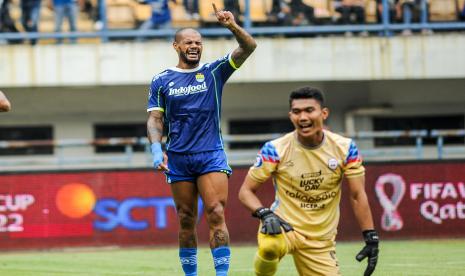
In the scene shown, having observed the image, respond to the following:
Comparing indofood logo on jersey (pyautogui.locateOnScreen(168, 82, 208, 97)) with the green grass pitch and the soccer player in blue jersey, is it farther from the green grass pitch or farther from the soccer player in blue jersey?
the green grass pitch

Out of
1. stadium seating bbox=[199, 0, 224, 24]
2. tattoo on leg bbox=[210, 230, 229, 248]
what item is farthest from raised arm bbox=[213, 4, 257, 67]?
stadium seating bbox=[199, 0, 224, 24]

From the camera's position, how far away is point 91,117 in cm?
2719

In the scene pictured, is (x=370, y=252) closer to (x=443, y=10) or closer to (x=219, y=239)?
(x=219, y=239)

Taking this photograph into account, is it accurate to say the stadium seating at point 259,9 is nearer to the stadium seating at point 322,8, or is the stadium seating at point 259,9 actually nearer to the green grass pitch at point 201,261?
the stadium seating at point 322,8

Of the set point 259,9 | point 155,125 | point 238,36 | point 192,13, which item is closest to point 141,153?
point 192,13

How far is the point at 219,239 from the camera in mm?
11031

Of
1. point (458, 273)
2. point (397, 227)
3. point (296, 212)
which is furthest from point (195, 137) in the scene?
point (397, 227)

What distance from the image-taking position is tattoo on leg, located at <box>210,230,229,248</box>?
36.1 ft

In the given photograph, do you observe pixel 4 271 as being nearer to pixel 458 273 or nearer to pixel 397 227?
pixel 458 273

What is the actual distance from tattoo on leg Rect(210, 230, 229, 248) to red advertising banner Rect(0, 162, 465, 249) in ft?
32.5

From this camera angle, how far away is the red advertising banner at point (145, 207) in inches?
832

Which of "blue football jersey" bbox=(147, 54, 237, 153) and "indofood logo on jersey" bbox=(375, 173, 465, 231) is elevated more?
"blue football jersey" bbox=(147, 54, 237, 153)

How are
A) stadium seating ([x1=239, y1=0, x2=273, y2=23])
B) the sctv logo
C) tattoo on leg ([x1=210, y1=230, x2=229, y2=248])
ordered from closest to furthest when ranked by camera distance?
tattoo on leg ([x1=210, y1=230, x2=229, y2=248]) → the sctv logo → stadium seating ([x1=239, y1=0, x2=273, y2=23])

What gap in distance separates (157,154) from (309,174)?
2.22 m
